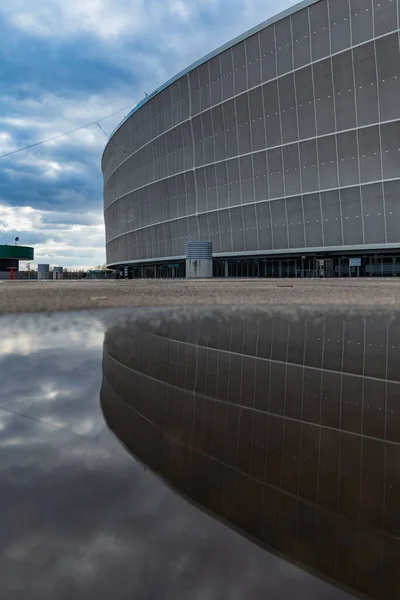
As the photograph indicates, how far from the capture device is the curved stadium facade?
34062 millimetres

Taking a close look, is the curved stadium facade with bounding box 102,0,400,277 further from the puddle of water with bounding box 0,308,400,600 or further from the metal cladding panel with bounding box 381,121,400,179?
the puddle of water with bounding box 0,308,400,600

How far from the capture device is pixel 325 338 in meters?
5.51

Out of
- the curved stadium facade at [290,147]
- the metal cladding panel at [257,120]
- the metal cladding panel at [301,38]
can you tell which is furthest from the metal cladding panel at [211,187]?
the metal cladding panel at [301,38]

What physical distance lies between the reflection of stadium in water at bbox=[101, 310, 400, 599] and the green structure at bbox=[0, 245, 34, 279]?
10739 cm

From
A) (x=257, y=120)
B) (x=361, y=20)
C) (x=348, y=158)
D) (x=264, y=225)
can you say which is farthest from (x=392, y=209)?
(x=257, y=120)

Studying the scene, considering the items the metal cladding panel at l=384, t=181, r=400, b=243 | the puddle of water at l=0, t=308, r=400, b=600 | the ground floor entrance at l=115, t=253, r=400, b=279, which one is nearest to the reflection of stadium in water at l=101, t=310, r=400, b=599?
the puddle of water at l=0, t=308, r=400, b=600

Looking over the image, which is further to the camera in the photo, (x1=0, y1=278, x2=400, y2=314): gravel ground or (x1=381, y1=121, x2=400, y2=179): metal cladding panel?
(x1=381, y1=121, x2=400, y2=179): metal cladding panel

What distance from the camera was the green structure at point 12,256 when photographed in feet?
345

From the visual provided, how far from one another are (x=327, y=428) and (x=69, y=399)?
56.1 inches

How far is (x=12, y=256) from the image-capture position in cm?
10694

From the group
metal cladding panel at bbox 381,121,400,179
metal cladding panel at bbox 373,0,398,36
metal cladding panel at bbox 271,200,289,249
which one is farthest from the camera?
metal cladding panel at bbox 271,200,289,249

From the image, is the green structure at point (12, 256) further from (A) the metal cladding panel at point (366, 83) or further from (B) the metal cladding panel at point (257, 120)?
(A) the metal cladding panel at point (366, 83)

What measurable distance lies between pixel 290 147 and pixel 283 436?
3926 cm

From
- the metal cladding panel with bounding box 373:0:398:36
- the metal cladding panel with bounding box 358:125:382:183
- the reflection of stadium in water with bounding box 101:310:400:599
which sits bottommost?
the reflection of stadium in water with bounding box 101:310:400:599
